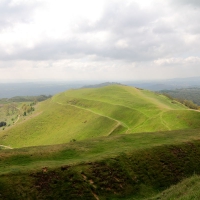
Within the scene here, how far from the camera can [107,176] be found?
2612cm

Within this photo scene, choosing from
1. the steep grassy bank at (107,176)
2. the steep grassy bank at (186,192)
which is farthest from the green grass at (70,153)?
the steep grassy bank at (186,192)

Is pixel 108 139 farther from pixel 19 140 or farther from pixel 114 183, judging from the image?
pixel 19 140

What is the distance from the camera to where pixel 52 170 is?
25250 millimetres

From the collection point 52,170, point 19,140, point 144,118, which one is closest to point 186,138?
point 52,170

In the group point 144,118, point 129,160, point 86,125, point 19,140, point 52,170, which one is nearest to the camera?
point 52,170

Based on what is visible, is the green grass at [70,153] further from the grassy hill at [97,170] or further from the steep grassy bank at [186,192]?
the steep grassy bank at [186,192]

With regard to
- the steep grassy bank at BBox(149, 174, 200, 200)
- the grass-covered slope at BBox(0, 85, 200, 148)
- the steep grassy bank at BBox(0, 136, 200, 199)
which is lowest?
the grass-covered slope at BBox(0, 85, 200, 148)

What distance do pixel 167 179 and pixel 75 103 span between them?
15202 centimetres

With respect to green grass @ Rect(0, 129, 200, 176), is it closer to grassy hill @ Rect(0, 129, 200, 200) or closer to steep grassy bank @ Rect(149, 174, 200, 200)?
grassy hill @ Rect(0, 129, 200, 200)

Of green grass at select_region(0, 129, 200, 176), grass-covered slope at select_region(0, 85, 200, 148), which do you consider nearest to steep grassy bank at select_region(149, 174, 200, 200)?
green grass at select_region(0, 129, 200, 176)

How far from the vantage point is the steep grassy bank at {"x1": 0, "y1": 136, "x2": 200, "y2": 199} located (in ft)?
74.4

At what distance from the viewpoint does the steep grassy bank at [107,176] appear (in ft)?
74.4

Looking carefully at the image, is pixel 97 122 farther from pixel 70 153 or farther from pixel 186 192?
pixel 186 192

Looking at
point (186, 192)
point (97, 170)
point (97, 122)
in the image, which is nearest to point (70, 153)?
point (97, 170)
